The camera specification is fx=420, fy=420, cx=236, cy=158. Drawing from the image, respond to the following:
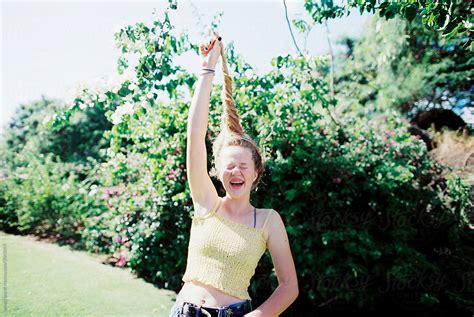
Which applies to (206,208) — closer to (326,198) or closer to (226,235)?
(226,235)

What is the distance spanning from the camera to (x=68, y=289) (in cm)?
450

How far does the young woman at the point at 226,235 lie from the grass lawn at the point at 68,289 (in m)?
2.71

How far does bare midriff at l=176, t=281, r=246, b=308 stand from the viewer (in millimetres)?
1650

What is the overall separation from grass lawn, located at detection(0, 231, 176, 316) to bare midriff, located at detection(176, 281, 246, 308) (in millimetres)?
2656

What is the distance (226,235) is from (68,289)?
350cm

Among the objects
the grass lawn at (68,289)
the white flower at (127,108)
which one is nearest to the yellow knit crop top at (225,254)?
the white flower at (127,108)

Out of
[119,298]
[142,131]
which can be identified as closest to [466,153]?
[142,131]

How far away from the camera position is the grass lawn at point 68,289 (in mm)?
3938

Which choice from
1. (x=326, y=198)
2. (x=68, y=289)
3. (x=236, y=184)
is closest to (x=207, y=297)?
(x=236, y=184)

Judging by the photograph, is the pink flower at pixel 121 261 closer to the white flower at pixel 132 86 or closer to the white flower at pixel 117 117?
the white flower at pixel 117 117

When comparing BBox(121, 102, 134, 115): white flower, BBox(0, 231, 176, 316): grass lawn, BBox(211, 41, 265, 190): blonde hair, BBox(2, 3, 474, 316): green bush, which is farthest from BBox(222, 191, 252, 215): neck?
BBox(0, 231, 176, 316): grass lawn

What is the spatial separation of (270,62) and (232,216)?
278 centimetres

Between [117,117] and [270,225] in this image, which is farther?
[117,117]

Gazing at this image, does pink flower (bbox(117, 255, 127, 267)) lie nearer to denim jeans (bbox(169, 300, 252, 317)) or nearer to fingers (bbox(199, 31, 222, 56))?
denim jeans (bbox(169, 300, 252, 317))
